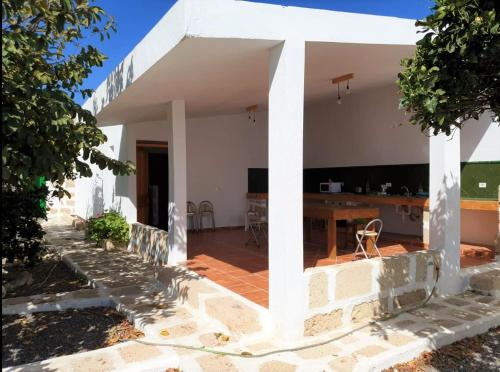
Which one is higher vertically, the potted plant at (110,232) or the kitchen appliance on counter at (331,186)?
the kitchen appliance on counter at (331,186)

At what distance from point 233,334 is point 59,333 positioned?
1.84 m

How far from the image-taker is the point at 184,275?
491cm

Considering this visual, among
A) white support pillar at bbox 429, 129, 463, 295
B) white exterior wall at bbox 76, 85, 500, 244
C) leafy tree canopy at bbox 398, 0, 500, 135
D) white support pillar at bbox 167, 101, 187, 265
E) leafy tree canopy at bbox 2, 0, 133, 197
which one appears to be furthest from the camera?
white exterior wall at bbox 76, 85, 500, 244

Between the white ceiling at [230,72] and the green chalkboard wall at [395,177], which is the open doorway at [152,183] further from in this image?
the green chalkboard wall at [395,177]

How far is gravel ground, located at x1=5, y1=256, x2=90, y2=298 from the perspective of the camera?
17.6 ft

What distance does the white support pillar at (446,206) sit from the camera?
4672mm

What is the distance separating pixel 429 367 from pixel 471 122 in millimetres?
4947

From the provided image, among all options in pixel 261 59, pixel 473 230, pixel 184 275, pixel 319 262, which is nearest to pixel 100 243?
pixel 184 275

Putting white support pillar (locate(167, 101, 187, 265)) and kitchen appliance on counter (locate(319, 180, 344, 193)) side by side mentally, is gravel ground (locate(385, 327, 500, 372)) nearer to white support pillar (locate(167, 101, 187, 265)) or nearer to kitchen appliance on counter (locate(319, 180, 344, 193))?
white support pillar (locate(167, 101, 187, 265))

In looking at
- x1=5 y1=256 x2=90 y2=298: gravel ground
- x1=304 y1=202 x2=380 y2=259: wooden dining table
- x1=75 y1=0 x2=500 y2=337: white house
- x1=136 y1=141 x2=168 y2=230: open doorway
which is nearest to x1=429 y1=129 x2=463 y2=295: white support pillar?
x1=75 y1=0 x2=500 y2=337: white house

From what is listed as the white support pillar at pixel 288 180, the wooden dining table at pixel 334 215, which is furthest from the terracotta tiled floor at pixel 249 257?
the white support pillar at pixel 288 180

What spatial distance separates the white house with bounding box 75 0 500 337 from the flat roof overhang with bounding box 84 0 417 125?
0.05 feet

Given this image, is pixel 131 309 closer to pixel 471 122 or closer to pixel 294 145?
pixel 294 145

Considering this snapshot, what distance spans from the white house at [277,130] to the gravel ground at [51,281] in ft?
4.84
